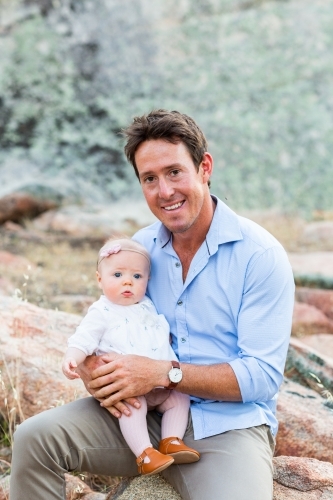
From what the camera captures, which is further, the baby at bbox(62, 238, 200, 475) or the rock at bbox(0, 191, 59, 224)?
the rock at bbox(0, 191, 59, 224)

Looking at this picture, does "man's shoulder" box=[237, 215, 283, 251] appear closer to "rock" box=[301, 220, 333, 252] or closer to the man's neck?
the man's neck

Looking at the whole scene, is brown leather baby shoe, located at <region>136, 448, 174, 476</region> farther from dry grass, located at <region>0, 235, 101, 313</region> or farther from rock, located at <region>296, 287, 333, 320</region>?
rock, located at <region>296, 287, 333, 320</region>

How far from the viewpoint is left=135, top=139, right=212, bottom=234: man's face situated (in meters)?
2.79

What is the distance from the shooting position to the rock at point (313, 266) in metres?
6.13

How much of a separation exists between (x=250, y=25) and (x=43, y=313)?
23.1 ft

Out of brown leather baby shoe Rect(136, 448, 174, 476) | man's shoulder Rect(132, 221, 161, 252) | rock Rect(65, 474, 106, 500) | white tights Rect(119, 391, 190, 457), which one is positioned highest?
man's shoulder Rect(132, 221, 161, 252)

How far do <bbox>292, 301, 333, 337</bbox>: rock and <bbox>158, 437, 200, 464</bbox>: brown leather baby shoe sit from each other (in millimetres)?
2905

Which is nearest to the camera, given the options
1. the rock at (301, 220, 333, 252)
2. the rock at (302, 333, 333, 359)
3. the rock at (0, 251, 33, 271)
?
the rock at (302, 333, 333, 359)

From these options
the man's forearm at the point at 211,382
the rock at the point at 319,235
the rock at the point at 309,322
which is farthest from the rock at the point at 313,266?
the man's forearm at the point at 211,382

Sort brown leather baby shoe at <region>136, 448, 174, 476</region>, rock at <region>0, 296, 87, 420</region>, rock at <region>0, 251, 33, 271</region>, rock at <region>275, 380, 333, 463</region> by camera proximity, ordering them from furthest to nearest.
Answer: rock at <region>0, 251, 33, 271</region> → rock at <region>0, 296, 87, 420</region> → rock at <region>275, 380, 333, 463</region> → brown leather baby shoe at <region>136, 448, 174, 476</region>

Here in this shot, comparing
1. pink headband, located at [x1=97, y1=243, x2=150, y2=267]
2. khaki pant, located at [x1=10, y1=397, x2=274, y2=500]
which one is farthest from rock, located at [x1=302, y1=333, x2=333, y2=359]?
pink headband, located at [x1=97, y1=243, x2=150, y2=267]

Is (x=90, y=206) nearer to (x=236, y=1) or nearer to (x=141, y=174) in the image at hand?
(x=236, y=1)

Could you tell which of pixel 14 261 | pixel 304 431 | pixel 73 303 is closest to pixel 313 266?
pixel 73 303

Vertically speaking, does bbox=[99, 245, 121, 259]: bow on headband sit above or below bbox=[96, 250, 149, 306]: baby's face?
above
